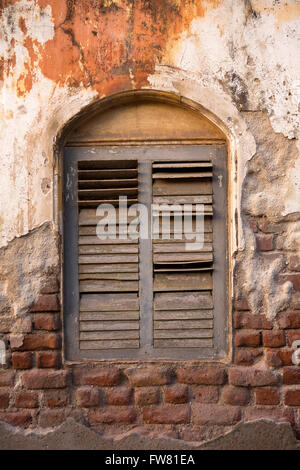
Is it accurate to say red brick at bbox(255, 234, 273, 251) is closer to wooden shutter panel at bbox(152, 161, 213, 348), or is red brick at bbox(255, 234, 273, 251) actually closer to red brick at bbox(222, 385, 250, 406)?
wooden shutter panel at bbox(152, 161, 213, 348)

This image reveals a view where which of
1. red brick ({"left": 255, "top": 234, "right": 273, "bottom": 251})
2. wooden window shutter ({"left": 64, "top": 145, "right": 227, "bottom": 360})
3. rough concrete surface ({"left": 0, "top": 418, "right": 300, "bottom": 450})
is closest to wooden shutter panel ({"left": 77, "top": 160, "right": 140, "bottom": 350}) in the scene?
wooden window shutter ({"left": 64, "top": 145, "right": 227, "bottom": 360})

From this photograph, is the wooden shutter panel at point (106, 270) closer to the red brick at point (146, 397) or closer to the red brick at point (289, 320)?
the red brick at point (146, 397)

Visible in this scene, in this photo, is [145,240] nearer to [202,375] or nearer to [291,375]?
[202,375]

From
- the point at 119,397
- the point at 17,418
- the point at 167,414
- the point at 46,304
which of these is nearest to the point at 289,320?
the point at 167,414

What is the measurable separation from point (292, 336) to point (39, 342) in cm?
146

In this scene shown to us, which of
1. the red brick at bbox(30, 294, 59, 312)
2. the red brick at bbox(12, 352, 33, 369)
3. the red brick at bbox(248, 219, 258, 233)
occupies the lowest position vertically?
the red brick at bbox(12, 352, 33, 369)

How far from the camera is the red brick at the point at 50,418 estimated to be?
106 inches

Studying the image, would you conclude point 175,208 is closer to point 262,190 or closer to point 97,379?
point 262,190

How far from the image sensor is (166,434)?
2.69 m

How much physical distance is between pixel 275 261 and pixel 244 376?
26.9 inches

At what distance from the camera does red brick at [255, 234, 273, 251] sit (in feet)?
8.91

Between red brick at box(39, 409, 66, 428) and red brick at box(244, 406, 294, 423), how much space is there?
1.06 meters

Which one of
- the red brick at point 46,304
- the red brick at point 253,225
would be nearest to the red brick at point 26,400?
the red brick at point 46,304

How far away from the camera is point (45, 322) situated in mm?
2723
